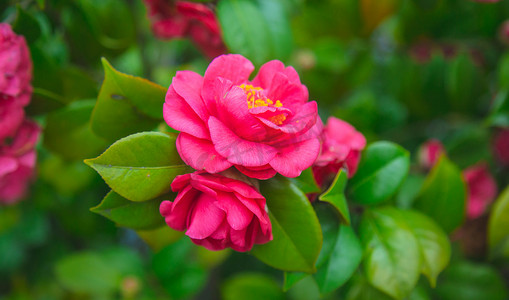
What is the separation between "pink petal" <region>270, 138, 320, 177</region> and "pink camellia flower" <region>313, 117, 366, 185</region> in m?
0.09

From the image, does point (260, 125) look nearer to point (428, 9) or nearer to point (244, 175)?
point (244, 175)

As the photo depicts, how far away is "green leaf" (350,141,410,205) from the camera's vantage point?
2.00 ft

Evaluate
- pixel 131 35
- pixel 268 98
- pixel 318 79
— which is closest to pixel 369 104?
pixel 318 79

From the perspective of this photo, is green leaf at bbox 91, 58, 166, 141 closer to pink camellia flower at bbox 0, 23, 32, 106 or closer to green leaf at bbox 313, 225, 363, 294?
pink camellia flower at bbox 0, 23, 32, 106

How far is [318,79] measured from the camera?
3.70 ft

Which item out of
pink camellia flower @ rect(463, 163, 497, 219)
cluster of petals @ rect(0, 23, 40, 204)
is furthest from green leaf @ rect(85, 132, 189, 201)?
pink camellia flower @ rect(463, 163, 497, 219)

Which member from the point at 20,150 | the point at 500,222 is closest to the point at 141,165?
the point at 20,150

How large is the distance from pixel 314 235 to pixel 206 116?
0.21 meters

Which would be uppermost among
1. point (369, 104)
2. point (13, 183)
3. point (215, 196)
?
point (215, 196)

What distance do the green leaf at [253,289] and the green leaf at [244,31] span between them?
0.60m

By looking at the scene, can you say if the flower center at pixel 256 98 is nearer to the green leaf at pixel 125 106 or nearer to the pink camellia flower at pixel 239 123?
the pink camellia flower at pixel 239 123

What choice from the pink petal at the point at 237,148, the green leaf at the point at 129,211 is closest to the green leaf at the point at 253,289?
the green leaf at the point at 129,211

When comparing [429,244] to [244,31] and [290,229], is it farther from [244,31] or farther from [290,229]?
[244,31]

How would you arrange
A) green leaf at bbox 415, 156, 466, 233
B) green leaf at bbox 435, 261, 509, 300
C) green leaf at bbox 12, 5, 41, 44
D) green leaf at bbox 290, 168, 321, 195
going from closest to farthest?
green leaf at bbox 290, 168, 321, 195
green leaf at bbox 12, 5, 41, 44
green leaf at bbox 415, 156, 466, 233
green leaf at bbox 435, 261, 509, 300
